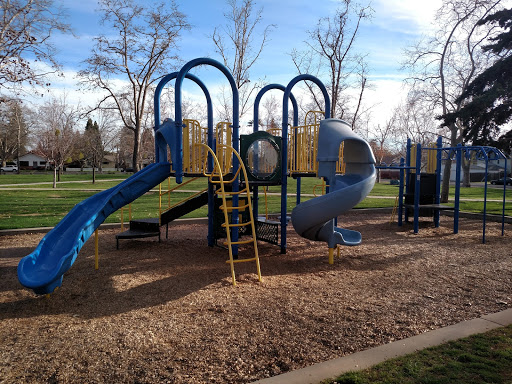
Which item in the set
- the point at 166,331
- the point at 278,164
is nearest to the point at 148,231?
the point at 278,164

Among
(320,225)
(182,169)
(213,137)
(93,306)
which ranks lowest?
(93,306)

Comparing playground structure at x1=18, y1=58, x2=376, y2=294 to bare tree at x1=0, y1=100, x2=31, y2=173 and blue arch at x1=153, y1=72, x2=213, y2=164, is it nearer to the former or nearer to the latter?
blue arch at x1=153, y1=72, x2=213, y2=164

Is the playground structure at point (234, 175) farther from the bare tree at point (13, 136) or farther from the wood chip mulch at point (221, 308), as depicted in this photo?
the bare tree at point (13, 136)

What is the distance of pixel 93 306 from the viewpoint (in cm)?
487

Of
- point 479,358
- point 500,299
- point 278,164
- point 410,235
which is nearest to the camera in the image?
point 479,358

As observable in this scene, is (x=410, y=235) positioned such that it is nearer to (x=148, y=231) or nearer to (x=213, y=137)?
(x=213, y=137)

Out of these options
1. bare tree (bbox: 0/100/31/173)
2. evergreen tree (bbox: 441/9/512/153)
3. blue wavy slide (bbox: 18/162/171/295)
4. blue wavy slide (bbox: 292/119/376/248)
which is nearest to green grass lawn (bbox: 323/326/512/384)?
blue wavy slide (bbox: 292/119/376/248)

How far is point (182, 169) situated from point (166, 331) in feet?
11.7

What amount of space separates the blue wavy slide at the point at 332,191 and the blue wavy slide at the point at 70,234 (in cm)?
289

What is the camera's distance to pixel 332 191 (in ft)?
22.5

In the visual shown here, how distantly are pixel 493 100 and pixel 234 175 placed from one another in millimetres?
11375

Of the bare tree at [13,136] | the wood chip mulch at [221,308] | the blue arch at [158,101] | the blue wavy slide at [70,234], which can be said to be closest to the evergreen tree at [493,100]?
the wood chip mulch at [221,308]

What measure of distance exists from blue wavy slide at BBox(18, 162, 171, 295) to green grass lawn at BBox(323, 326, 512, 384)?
11.9 ft

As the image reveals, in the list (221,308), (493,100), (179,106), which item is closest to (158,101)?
(179,106)
